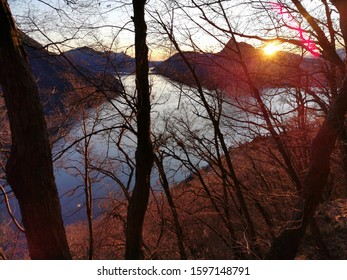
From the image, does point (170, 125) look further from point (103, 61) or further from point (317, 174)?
point (317, 174)

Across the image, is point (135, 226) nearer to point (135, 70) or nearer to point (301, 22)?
point (135, 70)

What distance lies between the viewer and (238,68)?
7066 millimetres

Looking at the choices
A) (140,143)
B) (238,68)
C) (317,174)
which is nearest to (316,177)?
(317,174)

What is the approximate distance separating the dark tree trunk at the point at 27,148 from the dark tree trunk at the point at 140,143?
3.44ft

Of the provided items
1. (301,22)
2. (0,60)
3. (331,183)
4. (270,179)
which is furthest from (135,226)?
(331,183)

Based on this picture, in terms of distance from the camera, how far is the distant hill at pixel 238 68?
6.13 meters

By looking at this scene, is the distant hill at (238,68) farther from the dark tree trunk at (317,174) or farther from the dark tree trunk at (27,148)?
the dark tree trunk at (27,148)

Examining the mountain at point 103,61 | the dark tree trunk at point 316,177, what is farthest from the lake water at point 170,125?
the dark tree trunk at point 316,177

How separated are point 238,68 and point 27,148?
5626 mm

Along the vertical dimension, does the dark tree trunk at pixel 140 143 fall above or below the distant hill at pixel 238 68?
below

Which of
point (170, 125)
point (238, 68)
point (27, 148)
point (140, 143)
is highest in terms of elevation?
point (238, 68)

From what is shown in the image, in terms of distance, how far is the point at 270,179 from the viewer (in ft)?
40.3

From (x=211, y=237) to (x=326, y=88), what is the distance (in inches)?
432

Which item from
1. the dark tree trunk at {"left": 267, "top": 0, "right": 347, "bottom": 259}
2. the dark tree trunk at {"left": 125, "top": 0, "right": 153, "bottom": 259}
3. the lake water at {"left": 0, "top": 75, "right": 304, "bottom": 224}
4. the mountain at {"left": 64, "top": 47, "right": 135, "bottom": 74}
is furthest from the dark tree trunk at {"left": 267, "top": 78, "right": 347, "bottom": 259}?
the mountain at {"left": 64, "top": 47, "right": 135, "bottom": 74}
